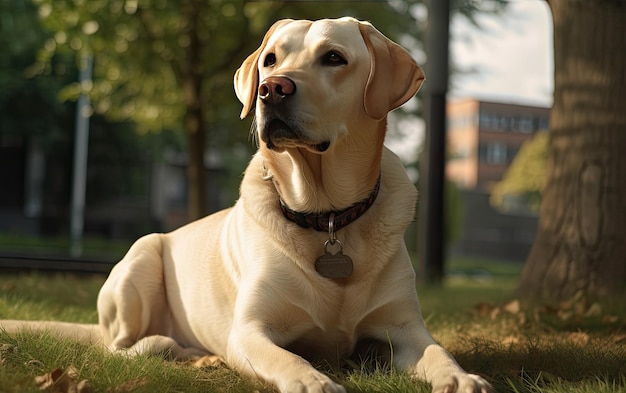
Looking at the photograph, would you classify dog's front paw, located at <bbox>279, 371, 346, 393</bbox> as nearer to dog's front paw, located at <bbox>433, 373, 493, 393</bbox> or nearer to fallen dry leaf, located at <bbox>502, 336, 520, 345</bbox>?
dog's front paw, located at <bbox>433, 373, 493, 393</bbox>

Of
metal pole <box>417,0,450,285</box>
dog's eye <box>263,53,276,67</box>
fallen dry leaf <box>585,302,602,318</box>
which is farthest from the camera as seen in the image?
metal pole <box>417,0,450,285</box>

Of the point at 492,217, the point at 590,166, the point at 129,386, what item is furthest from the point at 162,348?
the point at 492,217

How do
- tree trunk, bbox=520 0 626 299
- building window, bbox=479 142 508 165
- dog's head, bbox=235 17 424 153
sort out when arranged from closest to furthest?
dog's head, bbox=235 17 424 153 < tree trunk, bbox=520 0 626 299 < building window, bbox=479 142 508 165

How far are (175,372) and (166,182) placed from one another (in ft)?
106

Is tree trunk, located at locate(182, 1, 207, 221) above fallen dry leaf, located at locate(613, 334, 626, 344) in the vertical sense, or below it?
above

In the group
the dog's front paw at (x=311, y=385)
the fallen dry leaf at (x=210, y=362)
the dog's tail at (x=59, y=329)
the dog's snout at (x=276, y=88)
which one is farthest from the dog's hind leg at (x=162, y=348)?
the dog's snout at (x=276, y=88)

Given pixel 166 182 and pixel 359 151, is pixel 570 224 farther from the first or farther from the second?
pixel 166 182

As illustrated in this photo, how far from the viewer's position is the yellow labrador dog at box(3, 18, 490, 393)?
3.42 m

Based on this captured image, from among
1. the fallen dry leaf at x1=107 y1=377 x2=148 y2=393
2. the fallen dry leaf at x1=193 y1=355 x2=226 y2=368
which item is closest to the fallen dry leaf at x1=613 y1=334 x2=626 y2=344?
the fallen dry leaf at x1=193 y1=355 x2=226 y2=368

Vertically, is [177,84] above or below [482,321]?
above

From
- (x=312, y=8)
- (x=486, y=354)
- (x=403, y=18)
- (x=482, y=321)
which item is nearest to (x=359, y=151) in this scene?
(x=486, y=354)

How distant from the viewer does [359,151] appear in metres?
3.73

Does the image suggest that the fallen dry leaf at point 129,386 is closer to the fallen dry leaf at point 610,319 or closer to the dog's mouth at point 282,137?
the dog's mouth at point 282,137

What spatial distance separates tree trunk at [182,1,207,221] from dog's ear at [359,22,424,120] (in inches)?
398
